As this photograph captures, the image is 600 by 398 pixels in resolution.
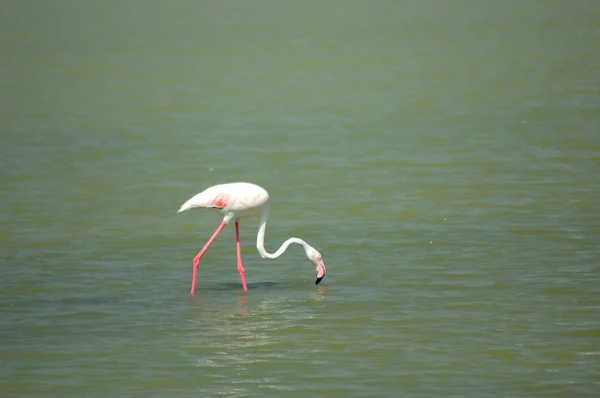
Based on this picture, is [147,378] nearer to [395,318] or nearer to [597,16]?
[395,318]

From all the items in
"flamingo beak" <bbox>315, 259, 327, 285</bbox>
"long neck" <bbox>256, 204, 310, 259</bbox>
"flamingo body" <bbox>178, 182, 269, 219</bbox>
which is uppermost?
"flamingo body" <bbox>178, 182, 269, 219</bbox>

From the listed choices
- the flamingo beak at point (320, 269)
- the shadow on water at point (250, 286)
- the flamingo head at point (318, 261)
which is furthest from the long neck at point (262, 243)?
the shadow on water at point (250, 286)

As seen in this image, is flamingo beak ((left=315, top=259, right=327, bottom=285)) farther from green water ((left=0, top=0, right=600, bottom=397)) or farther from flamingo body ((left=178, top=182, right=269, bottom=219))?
flamingo body ((left=178, top=182, right=269, bottom=219))

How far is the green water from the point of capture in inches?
386

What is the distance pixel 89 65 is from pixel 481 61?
416 inches

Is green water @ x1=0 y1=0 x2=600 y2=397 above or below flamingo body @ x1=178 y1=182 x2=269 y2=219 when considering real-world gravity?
below

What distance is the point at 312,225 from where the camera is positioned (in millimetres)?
15531

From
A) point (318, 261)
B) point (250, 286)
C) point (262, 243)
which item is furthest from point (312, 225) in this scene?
point (318, 261)

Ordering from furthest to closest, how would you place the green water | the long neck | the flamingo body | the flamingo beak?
the flamingo body < the long neck < the flamingo beak < the green water

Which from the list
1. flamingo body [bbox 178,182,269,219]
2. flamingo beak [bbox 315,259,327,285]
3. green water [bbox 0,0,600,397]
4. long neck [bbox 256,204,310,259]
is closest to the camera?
green water [bbox 0,0,600,397]

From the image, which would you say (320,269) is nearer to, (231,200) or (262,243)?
(262,243)

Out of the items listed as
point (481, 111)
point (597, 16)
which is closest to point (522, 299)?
point (481, 111)

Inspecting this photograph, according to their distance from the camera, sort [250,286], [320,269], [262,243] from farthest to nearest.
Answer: [250,286] → [262,243] → [320,269]

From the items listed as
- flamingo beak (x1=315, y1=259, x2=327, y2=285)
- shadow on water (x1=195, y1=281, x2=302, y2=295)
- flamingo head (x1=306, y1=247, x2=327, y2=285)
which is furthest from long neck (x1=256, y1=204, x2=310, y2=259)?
shadow on water (x1=195, y1=281, x2=302, y2=295)
